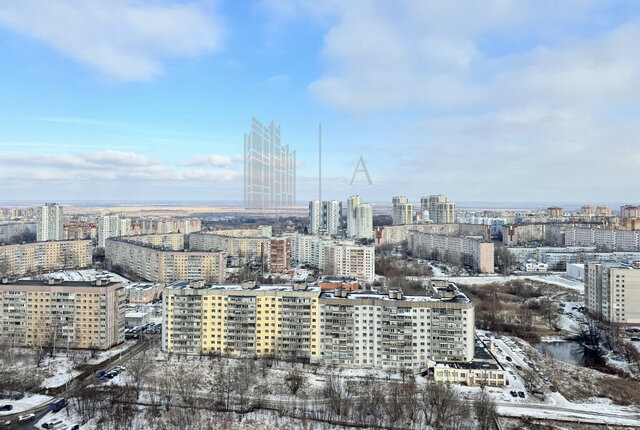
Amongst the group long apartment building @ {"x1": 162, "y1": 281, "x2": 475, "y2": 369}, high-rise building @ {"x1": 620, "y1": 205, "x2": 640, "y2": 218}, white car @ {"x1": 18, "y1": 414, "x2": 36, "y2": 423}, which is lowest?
white car @ {"x1": 18, "y1": 414, "x2": 36, "y2": 423}

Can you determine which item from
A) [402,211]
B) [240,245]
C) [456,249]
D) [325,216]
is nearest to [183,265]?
[240,245]

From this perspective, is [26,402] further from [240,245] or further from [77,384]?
[240,245]

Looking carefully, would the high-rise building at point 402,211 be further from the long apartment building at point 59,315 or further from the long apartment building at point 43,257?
the long apartment building at point 59,315

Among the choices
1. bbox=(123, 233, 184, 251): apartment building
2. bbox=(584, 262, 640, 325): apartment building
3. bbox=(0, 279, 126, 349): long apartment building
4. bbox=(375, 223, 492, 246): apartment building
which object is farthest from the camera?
bbox=(375, 223, 492, 246): apartment building

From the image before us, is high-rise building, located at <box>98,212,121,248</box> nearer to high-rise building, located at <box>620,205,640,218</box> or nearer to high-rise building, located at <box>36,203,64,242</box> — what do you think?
high-rise building, located at <box>36,203,64,242</box>

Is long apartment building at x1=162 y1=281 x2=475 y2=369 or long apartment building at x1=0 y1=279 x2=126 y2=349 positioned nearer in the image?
long apartment building at x1=162 y1=281 x2=475 y2=369

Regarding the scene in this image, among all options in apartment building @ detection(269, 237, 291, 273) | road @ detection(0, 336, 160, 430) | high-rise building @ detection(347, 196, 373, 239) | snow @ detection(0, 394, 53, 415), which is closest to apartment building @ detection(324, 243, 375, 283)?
apartment building @ detection(269, 237, 291, 273)
